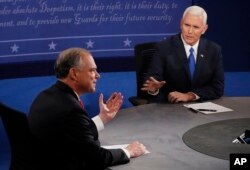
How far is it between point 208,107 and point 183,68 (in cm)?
63

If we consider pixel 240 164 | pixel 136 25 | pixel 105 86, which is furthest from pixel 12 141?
pixel 136 25

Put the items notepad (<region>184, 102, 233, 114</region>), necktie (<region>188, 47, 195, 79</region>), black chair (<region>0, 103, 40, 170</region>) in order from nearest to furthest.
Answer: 1. black chair (<region>0, 103, 40, 170</region>)
2. notepad (<region>184, 102, 233, 114</region>)
3. necktie (<region>188, 47, 195, 79</region>)

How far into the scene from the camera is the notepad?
131 inches

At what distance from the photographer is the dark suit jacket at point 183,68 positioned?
397cm

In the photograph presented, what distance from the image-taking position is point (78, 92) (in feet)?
8.75

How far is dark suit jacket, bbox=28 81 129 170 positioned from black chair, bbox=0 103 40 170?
5 cm

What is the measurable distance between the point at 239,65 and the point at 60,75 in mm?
5167

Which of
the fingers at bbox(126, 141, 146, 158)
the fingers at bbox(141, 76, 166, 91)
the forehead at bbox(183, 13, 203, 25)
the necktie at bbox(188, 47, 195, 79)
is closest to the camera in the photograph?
the fingers at bbox(126, 141, 146, 158)

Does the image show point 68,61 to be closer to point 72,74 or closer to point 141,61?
point 72,74

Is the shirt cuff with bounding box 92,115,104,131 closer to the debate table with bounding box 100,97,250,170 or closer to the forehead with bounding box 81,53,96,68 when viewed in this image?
the debate table with bounding box 100,97,250,170

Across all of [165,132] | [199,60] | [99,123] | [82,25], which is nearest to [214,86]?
[199,60]

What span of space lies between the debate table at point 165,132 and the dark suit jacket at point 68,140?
0.37 ft

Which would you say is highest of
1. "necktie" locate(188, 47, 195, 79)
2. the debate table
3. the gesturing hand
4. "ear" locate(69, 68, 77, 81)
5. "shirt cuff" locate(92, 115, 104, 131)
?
"ear" locate(69, 68, 77, 81)

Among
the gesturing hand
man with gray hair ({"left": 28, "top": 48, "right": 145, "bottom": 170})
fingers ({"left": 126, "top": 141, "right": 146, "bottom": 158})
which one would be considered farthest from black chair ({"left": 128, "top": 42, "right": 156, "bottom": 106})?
man with gray hair ({"left": 28, "top": 48, "right": 145, "bottom": 170})
